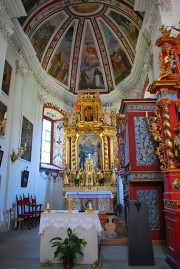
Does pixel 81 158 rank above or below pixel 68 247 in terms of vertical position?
above

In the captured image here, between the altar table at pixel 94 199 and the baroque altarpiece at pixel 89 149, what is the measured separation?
2.22ft

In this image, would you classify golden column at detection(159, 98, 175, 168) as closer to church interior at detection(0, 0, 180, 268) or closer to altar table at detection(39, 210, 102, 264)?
church interior at detection(0, 0, 180, 268)

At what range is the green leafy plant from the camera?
13.7 ft

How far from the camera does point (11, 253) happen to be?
16.7ft

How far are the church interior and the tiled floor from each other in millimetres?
264

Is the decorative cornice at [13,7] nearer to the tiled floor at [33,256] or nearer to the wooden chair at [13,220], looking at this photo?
the wooden chair at [13,220]

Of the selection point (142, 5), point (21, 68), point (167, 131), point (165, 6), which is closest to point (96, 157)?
point (21, 68)

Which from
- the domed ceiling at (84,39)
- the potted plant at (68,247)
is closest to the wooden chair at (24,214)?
the potted plant at (68,247)

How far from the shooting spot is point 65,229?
15.1 ft

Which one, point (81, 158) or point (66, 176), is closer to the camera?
point (66, 176)

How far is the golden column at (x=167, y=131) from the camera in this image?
4.86 meters

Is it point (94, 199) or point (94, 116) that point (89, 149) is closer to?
point (94, 116)

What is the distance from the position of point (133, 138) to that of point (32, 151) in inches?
233

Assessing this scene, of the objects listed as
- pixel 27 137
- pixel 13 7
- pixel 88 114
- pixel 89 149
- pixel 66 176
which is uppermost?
pixel 13 7
